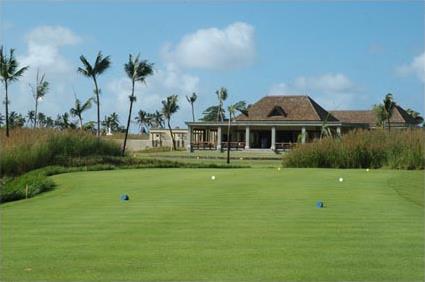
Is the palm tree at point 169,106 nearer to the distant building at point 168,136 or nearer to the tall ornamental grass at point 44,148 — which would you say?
the distant building at point 168,136

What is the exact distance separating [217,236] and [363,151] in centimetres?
2761

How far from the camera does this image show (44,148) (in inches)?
1342

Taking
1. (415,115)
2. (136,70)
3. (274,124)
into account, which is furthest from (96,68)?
(415,115)

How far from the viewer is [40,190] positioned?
20969 mm

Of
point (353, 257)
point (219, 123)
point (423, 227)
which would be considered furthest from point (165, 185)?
point (219, 123)

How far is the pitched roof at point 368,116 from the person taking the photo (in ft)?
277

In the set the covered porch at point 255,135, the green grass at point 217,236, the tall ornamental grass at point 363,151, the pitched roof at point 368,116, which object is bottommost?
the green grass at point 217,236

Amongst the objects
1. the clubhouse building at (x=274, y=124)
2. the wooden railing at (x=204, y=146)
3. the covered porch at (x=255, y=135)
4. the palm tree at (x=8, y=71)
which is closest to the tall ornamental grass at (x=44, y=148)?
the palm tree at (x=8, y=71)

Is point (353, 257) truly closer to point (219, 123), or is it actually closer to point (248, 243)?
point (248, 243)

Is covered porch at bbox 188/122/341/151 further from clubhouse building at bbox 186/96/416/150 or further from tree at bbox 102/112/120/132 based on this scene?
tree at bbox 102/112/120/132

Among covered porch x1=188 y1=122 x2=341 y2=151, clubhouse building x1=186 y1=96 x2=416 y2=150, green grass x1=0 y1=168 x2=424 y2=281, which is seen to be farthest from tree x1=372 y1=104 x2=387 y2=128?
green grass x1=0 y1=168 x2=424 y2=281

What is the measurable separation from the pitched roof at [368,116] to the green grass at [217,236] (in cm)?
6852

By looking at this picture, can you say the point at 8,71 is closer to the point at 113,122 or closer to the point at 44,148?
the point at 44,148

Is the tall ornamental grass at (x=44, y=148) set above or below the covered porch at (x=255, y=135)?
below
